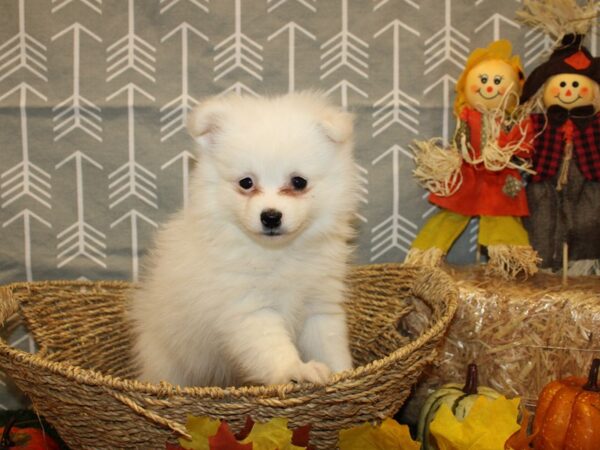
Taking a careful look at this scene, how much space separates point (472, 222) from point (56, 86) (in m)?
1.84

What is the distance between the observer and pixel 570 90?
2.22 metres

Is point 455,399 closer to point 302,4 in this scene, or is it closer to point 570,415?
point 570,415

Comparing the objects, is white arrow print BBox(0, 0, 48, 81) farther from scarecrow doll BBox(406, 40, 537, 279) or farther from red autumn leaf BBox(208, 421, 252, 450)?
red autumn leaf BBox(208, 421, 252, 450)

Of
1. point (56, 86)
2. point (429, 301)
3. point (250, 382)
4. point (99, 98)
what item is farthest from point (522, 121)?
point (56, 86)

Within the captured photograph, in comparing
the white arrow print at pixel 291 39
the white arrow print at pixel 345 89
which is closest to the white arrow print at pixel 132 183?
the white arrow print at pixel 291 39

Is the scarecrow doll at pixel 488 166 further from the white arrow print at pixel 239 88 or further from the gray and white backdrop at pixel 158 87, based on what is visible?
the white arrow print at pixel 239 88

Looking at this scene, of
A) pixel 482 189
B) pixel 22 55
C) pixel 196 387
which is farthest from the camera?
pixel 22 55

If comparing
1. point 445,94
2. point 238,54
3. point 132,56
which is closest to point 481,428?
point 445,94

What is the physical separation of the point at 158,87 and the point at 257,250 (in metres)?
A: 1.03

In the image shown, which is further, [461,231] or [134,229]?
[134,229]

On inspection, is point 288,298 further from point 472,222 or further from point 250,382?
point 472,222

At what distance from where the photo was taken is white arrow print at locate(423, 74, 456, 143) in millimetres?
2541

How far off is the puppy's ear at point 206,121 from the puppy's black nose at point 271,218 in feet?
1.17

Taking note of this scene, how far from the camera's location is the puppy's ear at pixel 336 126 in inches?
70.4
